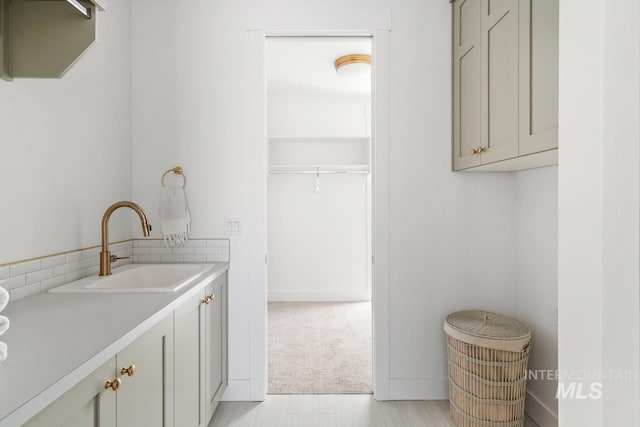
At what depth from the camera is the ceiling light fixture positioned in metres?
3.24

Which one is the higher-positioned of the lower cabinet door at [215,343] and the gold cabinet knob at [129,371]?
the gold cabinet knob at [129,371]

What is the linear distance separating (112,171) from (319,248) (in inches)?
111

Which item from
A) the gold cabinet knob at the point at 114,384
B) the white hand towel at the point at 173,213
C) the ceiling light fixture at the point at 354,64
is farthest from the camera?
the ceiling light fixture at the point at 354,64

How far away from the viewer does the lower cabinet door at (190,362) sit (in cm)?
144

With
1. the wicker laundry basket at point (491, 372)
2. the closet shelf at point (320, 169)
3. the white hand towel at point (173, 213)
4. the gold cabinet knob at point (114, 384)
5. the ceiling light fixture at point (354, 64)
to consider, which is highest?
the ceiling light fixture at point (354, 64)

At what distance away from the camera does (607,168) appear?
0.66 m

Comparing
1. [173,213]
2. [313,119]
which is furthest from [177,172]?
[313,119]

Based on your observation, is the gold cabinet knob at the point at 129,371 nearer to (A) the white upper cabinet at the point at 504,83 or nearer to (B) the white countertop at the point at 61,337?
(B) the white countertop at the point at 61,337

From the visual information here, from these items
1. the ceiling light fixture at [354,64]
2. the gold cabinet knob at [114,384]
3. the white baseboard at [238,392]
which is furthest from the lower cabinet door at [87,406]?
the ceiling light fixture at [354,64]

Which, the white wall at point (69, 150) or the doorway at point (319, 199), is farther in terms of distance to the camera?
the doorway at point (319, 199)

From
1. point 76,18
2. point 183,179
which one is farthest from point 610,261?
point 183,179

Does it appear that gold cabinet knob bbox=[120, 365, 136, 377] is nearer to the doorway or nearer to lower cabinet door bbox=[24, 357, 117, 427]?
lower cabinet door bbox=[24, 357, 117, 427]

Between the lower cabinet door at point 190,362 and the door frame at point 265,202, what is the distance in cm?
53

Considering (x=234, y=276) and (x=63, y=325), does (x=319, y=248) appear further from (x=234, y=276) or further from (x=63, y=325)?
(x=63, y=325)
